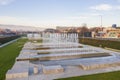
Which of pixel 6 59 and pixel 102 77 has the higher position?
pixel 6 59

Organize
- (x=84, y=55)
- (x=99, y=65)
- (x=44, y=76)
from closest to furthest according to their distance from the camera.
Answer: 1. (x=44, y=76)
2. (x=99, y=65)
3. (x=84, y=55)

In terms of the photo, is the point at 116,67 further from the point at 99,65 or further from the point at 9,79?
the point at 9,79

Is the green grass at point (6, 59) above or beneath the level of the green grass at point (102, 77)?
above

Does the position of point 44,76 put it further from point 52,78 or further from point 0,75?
point 0,75

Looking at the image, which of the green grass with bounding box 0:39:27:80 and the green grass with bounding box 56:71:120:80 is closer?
the green grass with bounding box 56:71:120:80

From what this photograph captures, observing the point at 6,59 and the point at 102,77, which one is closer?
the point at 102,77

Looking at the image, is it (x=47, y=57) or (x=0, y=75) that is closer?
(x=0, y=75)

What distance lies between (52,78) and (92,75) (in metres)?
2.12

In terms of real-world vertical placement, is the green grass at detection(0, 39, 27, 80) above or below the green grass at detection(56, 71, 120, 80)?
above

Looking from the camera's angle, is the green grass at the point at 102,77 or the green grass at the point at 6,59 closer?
the green grass at the point at 102,77

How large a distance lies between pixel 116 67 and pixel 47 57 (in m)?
5.49

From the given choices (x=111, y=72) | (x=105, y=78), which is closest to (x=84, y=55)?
(x=111, y=72)

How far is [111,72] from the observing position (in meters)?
8.20

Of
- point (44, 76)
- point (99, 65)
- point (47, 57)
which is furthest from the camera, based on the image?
point (47, 57)
